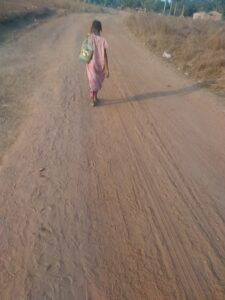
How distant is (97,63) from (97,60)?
0.06 m

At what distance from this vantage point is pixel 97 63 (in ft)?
26.2

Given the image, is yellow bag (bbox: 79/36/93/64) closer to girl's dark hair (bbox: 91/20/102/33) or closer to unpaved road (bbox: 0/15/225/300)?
girl's dark hair (bbox: 91/20/102/33)

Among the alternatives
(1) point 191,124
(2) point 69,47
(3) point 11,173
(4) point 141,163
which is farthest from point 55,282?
(2) point 69,47

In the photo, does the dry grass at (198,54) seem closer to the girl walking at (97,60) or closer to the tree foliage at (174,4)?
the girl walking at (97,60)

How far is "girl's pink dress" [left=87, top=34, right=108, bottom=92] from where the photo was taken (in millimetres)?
7793

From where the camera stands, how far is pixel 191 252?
398 centimetres

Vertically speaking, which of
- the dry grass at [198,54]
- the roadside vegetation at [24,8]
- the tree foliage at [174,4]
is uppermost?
the dry grass at [198,54]

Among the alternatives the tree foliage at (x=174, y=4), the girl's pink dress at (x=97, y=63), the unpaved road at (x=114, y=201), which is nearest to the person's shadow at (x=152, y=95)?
the unpaved road at (x=114, y=201)

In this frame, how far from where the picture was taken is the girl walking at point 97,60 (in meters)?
7.71

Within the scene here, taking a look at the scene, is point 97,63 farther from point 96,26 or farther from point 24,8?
point 24,8

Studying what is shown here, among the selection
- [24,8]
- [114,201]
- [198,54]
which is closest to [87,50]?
[114,201]

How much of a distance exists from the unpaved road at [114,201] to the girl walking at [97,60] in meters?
0.50

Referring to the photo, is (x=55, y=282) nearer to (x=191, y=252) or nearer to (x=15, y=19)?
(x=191, y=252)

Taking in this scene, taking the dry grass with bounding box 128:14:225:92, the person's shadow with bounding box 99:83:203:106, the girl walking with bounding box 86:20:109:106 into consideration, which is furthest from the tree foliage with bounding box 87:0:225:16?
the girl walking with bounding box 86:20:109:106
